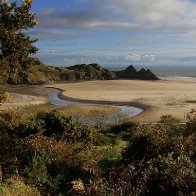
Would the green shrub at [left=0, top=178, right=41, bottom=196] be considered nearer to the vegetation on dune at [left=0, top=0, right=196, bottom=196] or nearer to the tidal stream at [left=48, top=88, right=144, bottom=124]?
the vegetation on dune at [left=0, top=0, right=196, bottom=196]

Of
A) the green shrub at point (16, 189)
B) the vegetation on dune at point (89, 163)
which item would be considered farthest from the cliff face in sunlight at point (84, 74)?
the green shrub at point (16, 189)

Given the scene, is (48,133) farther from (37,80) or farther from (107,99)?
(37,80)

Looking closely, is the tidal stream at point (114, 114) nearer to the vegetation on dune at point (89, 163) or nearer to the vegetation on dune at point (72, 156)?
the vegetation on dune at point (72, 156)

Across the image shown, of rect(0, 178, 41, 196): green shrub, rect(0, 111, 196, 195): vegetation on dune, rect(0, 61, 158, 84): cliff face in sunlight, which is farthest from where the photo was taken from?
rect(0, 61, 158, 84): cliff face in sunlight

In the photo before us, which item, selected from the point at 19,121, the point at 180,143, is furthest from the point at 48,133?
the point at 180,143

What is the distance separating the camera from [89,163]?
17.8 meters

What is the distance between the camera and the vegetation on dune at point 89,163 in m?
13.4

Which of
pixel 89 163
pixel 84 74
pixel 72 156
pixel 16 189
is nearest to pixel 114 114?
pixel 72 156

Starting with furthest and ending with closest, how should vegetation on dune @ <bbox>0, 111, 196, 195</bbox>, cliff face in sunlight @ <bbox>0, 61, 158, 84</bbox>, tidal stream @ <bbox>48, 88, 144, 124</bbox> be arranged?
cliff face in sunlight @ <bbox>0, 61, 158, 84</bbox>
tidal stream @ <bbox>48, 88, 144, 124</bbox>
vegetation on dune @ <bbox>0, 111, 196, 195</bbox>

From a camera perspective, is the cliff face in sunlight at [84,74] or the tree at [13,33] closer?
the tree at [13,33]

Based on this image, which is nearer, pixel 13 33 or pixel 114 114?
pixel 13 33

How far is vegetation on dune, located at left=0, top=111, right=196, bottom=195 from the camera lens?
13.4 metres

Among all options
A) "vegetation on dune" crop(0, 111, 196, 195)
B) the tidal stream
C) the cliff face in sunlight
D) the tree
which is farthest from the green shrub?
the cliff face in sunlight

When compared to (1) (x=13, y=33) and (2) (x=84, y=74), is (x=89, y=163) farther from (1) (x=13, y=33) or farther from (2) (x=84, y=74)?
(2) (x=84, y=74)
